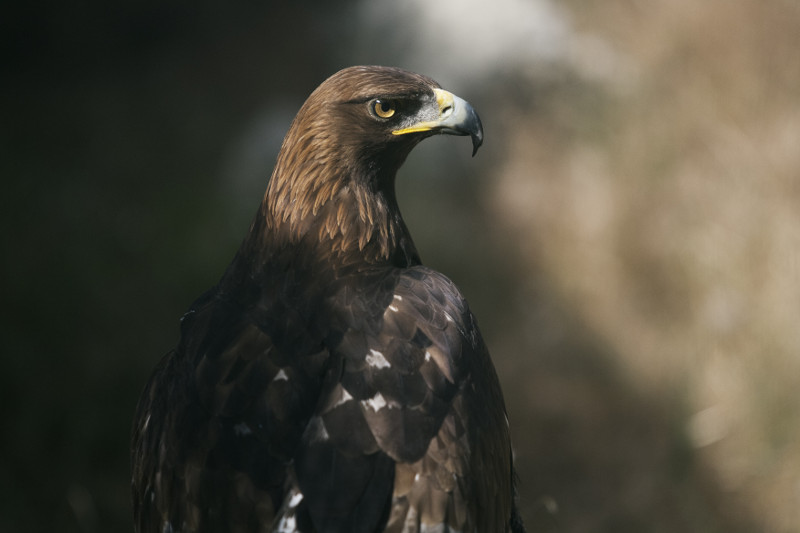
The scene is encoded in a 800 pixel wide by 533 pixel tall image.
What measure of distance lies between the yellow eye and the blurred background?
9.25 feet

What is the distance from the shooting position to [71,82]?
6012 mm

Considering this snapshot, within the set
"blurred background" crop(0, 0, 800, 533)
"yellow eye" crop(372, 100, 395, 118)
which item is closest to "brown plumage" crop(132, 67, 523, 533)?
"yellow eye" crop(372, 100, 395, 118)

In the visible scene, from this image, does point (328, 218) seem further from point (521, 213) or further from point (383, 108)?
point (521, 213)

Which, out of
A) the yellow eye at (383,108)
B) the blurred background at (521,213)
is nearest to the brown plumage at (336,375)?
the yellow eye at (383,108)

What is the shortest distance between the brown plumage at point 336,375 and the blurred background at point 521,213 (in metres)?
2.58

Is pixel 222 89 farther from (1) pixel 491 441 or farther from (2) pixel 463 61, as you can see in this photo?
(1) pixel 491 441

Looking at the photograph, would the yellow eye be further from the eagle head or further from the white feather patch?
the white feather patch

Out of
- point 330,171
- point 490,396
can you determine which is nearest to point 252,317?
point 330,171

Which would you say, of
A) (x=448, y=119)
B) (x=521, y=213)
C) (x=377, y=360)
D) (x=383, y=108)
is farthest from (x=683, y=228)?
(x=377, y=360)

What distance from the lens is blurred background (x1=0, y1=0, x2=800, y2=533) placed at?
17.5 feet

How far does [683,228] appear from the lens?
5648 millimetres

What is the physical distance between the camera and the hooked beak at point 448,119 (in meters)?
2.97

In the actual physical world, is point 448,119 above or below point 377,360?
above

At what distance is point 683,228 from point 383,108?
10.9 feet
